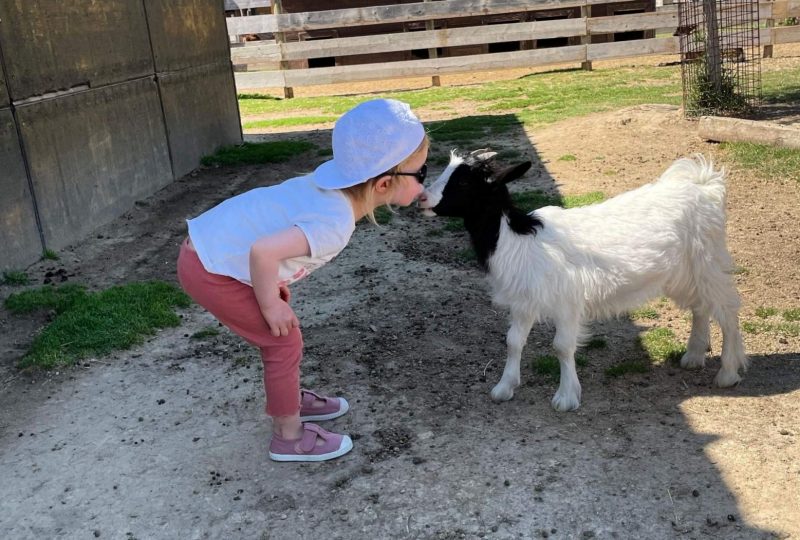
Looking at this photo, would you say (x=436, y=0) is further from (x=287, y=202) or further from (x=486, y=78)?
(x=287, y=202)

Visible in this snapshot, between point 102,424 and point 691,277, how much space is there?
127 inches

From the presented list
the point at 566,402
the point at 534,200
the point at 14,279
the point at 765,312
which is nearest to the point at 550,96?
the point at 534,200

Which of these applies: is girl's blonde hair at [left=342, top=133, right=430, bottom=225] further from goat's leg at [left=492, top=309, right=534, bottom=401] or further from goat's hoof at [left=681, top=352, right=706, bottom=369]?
goat's hoof at [left=681, top=352, right=706, bottom=369]

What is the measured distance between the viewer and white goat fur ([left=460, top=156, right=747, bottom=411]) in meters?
3.95

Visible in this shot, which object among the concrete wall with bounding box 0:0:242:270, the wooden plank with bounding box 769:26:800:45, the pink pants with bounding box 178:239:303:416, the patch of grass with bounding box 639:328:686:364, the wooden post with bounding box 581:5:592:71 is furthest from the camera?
the wooden post with bounding box 581:5:592:71

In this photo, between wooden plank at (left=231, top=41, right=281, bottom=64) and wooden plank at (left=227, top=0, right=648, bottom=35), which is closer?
wooden plank at (left=227, top=0, right=648, bottom=35)

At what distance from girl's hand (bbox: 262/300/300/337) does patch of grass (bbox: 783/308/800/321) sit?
325 cm

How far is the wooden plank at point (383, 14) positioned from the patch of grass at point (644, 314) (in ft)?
46.6

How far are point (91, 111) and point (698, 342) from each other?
610 centimetres

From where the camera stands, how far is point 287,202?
3.27m

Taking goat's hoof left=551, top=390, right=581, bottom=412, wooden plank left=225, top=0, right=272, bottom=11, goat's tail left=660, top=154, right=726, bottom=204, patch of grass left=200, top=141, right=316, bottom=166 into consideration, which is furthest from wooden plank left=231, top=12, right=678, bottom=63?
goat's hoof left=551, top=390, right=581, bottom=412

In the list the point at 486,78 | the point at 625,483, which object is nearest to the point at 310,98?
the point at 486,78

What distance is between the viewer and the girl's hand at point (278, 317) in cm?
321

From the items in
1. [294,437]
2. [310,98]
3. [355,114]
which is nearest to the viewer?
[355,114]
